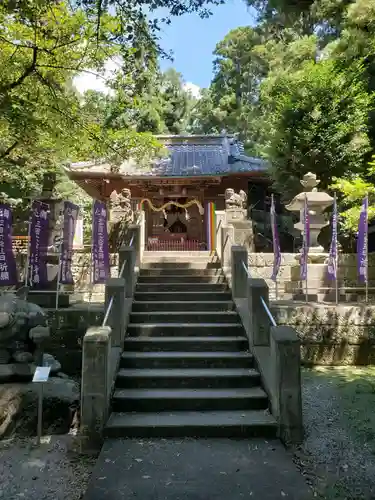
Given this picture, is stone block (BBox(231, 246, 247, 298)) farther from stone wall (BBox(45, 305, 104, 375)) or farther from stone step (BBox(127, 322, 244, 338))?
stone wall (BBox(45, 305, 104, 375))

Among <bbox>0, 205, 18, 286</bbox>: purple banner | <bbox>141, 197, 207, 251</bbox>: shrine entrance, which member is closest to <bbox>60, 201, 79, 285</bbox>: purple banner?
<bbox>0, 205, 18, 286</bbox>: purple banner

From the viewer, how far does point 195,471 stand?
3.86 m

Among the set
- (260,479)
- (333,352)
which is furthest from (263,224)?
(260,479)

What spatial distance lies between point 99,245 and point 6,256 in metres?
2.20

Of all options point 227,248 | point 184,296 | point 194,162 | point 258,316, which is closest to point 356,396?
point 258,316

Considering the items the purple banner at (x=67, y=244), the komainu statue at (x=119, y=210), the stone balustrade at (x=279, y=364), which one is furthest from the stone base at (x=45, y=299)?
the komainu statue at (x=119, y=210)

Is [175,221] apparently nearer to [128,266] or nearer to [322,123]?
[322,123]

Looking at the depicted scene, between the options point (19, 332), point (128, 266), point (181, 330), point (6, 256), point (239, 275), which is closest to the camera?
point (19, 332)

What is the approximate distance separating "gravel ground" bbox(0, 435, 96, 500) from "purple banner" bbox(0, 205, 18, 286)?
3.76 meters

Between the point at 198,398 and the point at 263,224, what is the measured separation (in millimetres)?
14549

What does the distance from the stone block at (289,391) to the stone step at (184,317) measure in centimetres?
229

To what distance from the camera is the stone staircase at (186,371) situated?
471 cm

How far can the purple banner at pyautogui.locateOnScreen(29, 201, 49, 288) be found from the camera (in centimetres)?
893

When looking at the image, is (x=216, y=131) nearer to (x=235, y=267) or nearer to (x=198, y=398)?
(x=235, y=267)
